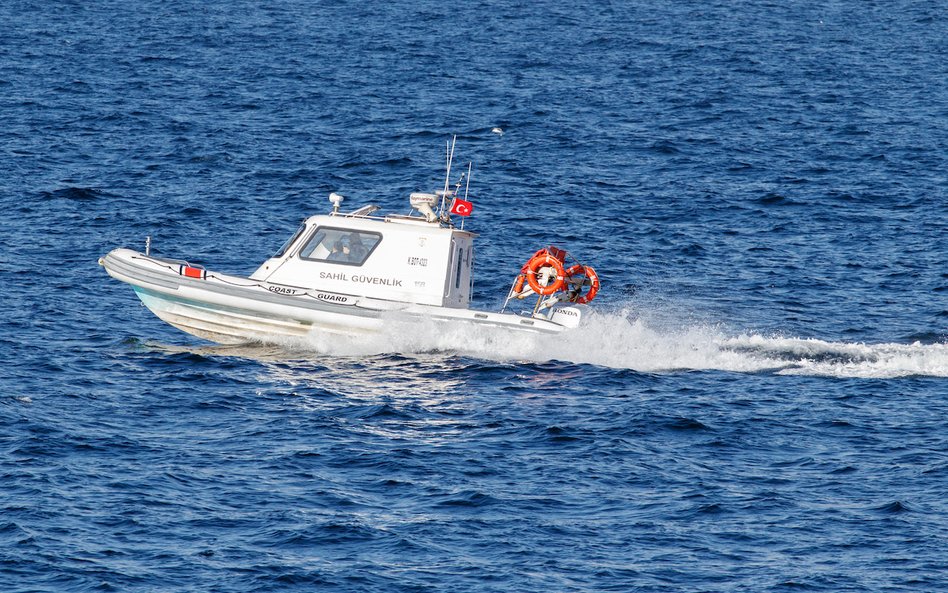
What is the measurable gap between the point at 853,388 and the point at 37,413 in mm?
12523

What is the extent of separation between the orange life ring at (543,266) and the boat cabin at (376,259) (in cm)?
133

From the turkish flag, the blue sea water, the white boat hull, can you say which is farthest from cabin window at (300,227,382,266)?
the blue sea water

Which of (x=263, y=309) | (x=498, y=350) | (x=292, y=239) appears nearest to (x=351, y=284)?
(x=292, y=239)

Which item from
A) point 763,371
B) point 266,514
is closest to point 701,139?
point 763,371

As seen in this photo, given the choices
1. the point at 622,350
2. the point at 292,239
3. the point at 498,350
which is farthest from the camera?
the point at 292,239

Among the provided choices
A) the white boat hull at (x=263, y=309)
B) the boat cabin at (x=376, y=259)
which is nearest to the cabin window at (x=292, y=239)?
the boat cabin at (x=376, y=259)

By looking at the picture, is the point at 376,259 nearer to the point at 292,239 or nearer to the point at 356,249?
the point at 356,249

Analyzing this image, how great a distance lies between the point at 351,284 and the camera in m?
24.5

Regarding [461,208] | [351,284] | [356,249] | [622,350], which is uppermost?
[461,208]

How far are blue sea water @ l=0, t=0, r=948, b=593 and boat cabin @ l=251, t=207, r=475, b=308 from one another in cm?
115

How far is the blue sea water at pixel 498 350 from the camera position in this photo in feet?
53.7

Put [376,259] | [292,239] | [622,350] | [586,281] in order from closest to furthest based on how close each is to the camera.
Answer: [622,350], [376,259], [586,281], [292,239]

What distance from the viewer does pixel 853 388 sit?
73.1ft

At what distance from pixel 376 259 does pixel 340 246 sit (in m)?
0.71
